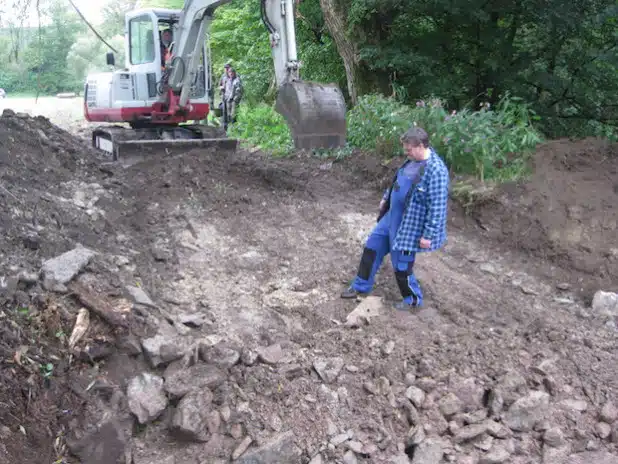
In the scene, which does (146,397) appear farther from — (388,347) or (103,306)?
(388,347)

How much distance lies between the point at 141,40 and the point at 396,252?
7043 millimetres

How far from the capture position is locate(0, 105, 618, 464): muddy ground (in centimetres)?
394

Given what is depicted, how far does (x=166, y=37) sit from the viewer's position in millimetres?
10219

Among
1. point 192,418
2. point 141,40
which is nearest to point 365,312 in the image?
point 192,418

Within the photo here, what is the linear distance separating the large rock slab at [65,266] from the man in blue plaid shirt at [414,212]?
2.36 metres

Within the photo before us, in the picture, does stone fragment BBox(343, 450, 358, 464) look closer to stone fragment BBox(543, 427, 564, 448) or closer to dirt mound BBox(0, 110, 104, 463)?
stone fragment BBox(543, 427, 564, 448)

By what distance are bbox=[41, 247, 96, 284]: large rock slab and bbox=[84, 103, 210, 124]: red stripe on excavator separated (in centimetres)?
586

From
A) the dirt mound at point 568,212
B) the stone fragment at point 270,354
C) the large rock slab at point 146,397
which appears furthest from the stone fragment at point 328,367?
the dirt mound at point 568,212

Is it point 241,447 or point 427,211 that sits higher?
point 427,211

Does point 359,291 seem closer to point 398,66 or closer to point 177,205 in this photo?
point 177,205

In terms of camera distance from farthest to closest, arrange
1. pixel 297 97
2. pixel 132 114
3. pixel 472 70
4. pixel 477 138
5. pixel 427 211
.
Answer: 1. pixel 472 70
2. pixel 132 114
3. pixel 477 138
4. pixel 297 97
5. pixel 427 211

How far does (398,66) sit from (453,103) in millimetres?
1185

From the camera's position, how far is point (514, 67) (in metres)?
10.7

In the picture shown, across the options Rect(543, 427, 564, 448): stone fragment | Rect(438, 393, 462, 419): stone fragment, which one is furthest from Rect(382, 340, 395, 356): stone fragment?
Rect(543, 427, 564, 448): stone fragment
